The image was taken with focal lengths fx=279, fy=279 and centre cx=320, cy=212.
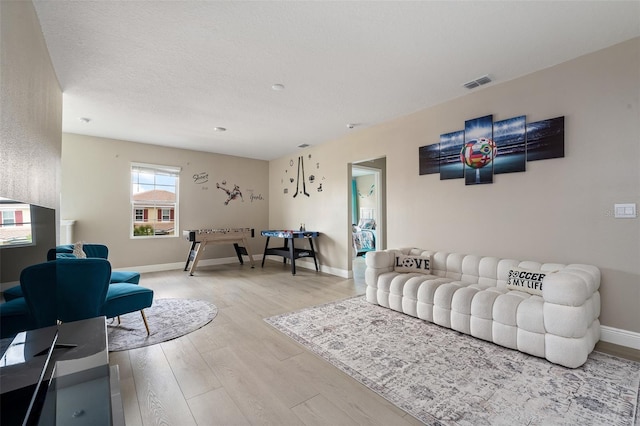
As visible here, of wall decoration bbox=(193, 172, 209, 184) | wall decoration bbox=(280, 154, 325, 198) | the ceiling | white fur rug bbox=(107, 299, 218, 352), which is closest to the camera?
the ceiling

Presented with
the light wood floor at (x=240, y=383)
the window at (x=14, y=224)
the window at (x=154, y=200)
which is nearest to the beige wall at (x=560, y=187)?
the light wood floor at (x=240, y=383)

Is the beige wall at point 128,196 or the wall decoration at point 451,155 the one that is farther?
the beige wall at point 128,196

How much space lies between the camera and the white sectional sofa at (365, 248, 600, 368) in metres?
1.99

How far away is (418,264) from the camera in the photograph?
10.8 ft

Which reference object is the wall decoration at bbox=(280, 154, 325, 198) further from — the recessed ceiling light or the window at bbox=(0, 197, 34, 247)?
the window at bbox=(0, 197, 34, 247)

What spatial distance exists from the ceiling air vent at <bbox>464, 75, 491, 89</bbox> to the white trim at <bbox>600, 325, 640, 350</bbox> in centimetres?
253

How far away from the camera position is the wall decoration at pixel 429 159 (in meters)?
3.59

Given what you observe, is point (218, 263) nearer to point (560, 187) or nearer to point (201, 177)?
point (201, 177)

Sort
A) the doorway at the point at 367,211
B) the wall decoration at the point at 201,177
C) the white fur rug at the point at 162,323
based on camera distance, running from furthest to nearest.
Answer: the doorway at the point at 367,211, the wall decoration at the point at 201,177, the white fur rug at the point at 162,323

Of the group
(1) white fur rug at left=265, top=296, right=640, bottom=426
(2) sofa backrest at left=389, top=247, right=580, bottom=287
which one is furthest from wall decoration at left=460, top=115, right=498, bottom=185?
(1) white fur rug at left=265, top=296, right=640, bottom=426

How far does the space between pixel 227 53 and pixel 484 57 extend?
2275 millimetres

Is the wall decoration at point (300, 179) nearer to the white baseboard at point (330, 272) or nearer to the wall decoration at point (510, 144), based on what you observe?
the white baseboard at point (330, 272)

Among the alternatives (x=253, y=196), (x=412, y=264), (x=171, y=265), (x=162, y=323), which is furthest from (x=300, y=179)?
(x=162, y=323)

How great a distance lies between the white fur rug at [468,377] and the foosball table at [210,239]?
306cm
